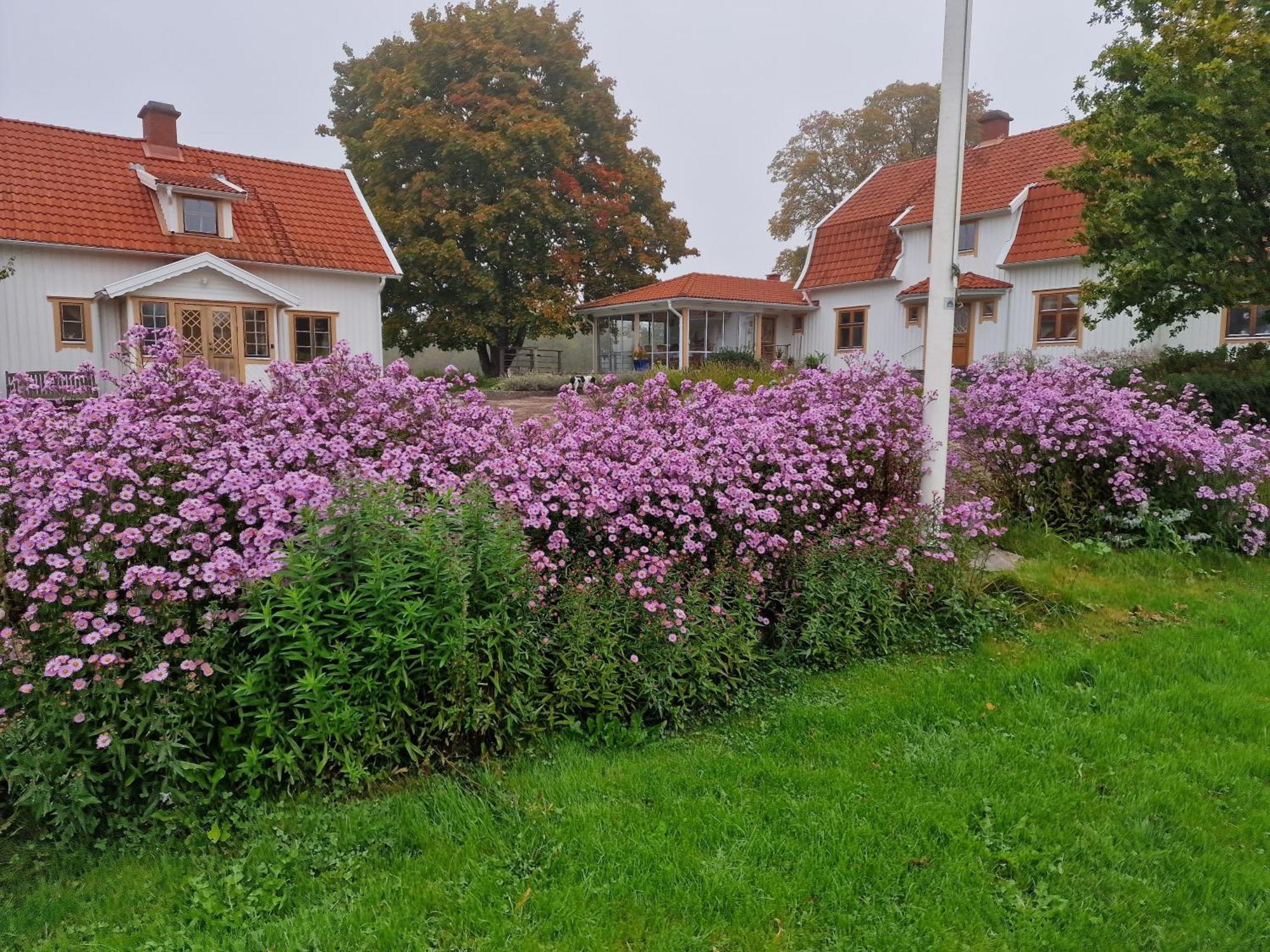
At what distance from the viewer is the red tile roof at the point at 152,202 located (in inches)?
707

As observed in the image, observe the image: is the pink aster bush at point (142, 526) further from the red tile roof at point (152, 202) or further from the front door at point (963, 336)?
the front door at point (963, 336)

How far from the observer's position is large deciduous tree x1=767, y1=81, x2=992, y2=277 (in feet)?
121

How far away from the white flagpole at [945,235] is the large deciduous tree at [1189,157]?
8.29 meters

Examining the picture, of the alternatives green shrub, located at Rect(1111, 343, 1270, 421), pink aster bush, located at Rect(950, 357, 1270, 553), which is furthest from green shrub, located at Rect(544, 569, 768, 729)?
green shrub, located at Rect(1111, 343, 1270, 421)

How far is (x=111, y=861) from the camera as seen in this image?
261 centimetres

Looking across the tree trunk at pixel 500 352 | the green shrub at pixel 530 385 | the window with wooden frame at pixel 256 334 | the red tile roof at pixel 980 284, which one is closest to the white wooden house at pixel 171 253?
the window with wooden frame at pixel 256 334

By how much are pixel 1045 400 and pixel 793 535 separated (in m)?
3.22

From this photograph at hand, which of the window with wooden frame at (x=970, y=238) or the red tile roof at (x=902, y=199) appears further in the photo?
the window with wooden frame at (x=970, y=238)

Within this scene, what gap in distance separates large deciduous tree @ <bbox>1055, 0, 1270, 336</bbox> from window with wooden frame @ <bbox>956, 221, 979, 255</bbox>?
10.8m

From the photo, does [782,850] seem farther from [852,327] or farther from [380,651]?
[852,327]

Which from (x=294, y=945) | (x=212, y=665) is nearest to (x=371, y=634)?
(x=212, y=665)

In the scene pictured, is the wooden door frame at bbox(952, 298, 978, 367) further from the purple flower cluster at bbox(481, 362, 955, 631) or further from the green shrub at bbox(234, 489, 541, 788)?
the green shrub at bbox(234, 489, 541, 788)

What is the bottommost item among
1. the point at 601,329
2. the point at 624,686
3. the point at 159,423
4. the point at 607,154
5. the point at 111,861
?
the point at 111,861

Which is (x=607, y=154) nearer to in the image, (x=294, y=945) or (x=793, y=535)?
(x=793, y=535)
